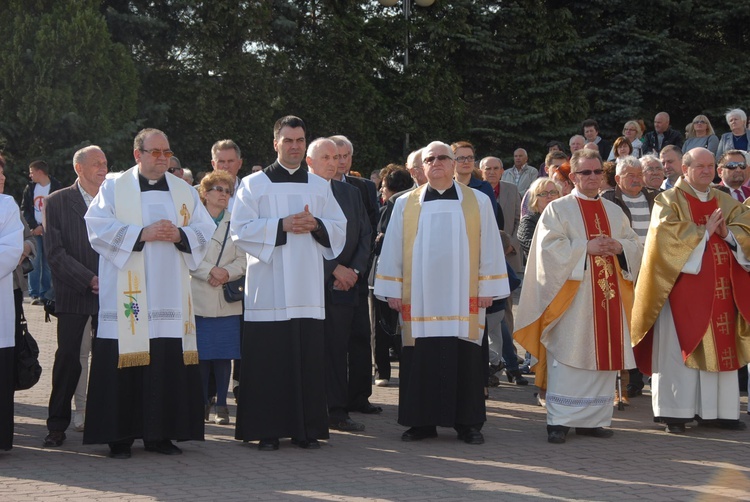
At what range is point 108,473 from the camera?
295 inches

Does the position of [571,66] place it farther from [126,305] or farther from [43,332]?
[126,305]

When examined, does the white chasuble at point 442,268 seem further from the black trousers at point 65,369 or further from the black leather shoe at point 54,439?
the black leather shoe at point 54,439

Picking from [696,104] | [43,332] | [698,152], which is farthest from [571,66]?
[698,152]

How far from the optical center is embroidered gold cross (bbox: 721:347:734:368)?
9062 millimetres

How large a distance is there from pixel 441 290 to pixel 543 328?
0.87 metres

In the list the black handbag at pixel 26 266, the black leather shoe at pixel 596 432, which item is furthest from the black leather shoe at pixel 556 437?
the black handbag at pixel 26 266

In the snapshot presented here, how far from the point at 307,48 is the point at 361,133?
224 cm

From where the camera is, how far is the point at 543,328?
898cm

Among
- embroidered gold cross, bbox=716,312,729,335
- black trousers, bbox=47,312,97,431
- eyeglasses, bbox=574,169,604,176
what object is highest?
eyeglasses, bbox=574,169,604,176

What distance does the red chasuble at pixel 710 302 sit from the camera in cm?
909

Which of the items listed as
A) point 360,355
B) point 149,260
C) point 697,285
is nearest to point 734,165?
point 697,285

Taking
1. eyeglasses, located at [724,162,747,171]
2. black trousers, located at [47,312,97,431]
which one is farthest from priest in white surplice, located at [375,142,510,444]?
eyeglasses, located at [724,162,747,171]

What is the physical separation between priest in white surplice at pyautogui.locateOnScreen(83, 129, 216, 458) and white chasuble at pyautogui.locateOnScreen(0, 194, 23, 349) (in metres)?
0.52

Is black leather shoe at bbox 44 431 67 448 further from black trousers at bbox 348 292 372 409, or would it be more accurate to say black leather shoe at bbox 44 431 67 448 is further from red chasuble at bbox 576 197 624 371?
red chasuble at bbox 576 197 624 371
